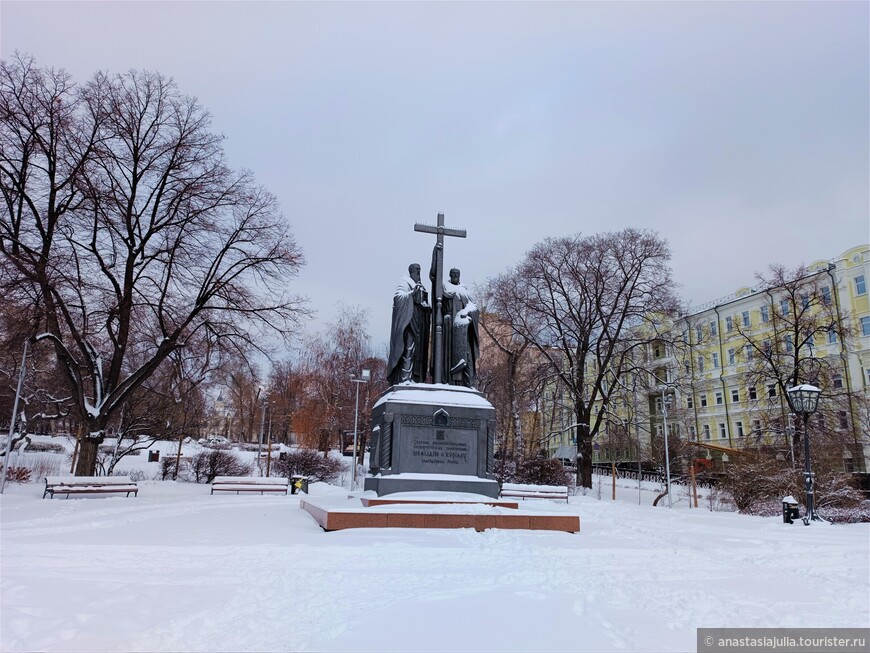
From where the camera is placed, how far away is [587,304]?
28344 mm

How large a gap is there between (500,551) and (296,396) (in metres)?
37.8

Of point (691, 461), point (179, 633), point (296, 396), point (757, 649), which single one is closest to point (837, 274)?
point (691, 461)

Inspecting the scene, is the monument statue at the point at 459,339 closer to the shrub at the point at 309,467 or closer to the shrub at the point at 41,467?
the shrub at the point at 309,467

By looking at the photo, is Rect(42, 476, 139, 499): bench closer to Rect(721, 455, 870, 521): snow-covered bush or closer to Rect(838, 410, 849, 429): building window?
Rect(721, 455, 870, 521): snow-covered bush

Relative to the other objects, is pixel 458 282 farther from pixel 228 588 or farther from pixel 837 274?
pixel 837 274

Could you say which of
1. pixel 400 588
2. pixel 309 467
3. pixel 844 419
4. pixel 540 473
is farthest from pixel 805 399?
pixel 309 467

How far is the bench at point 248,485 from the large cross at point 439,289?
458 inches

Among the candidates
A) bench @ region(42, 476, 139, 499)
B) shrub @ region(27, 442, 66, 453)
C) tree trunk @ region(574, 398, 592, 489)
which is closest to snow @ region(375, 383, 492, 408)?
bench @ region(42, 476, 139, 499)

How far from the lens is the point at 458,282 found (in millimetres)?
13570

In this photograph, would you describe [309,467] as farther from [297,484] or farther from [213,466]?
[297,484]

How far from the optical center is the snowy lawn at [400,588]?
14.4 ft

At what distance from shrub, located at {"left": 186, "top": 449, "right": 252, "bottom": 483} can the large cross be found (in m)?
20.3

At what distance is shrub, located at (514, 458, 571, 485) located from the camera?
26.7 metres

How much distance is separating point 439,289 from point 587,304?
1708cm
